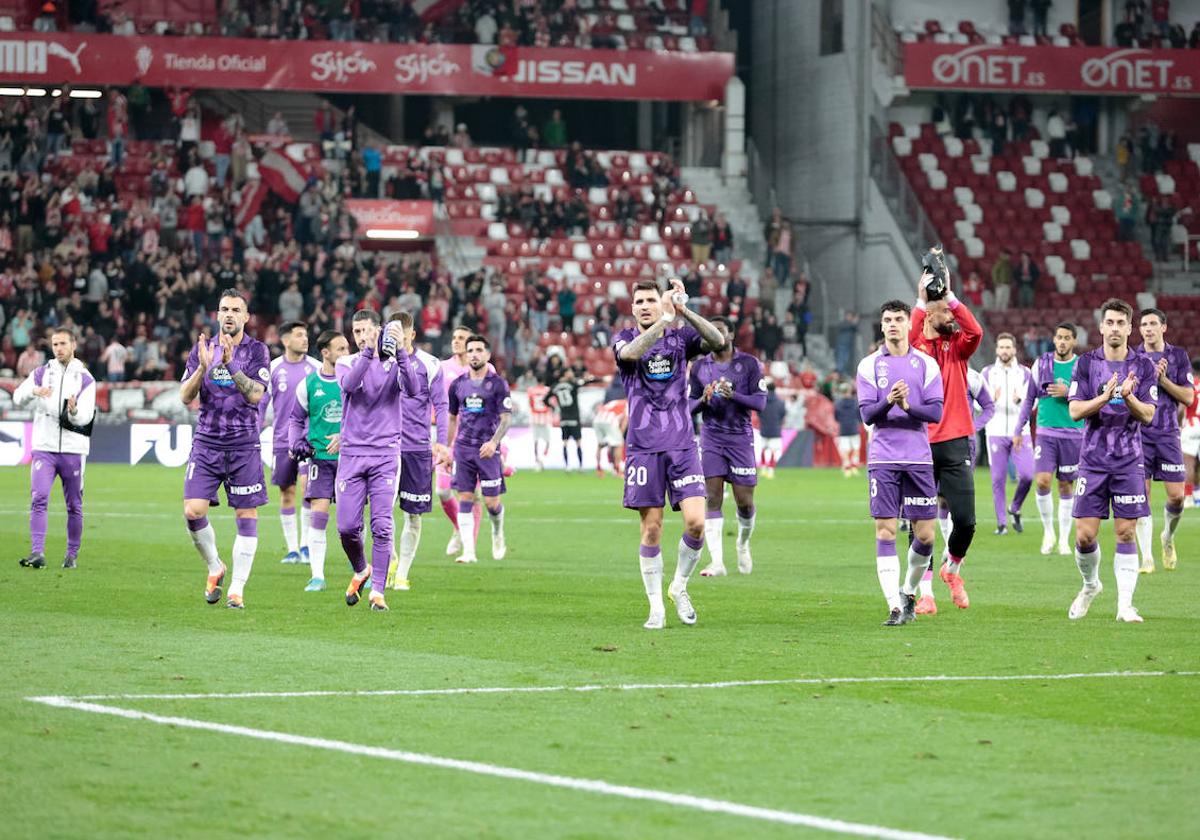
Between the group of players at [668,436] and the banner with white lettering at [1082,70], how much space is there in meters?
33.1

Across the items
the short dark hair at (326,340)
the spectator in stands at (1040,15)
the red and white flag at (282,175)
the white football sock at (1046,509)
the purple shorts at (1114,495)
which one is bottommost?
the white football sock at (1046,509)

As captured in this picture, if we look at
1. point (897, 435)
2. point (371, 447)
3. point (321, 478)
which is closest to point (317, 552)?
point (321, 478)

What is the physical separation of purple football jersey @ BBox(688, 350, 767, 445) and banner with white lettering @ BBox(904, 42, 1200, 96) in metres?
34.2

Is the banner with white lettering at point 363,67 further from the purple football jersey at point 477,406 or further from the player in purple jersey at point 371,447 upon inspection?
the player in purple jersey at point 371,447

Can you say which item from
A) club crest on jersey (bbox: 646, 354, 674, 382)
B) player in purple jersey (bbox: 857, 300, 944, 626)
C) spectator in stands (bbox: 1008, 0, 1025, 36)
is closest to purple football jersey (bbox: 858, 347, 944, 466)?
player in purple jersey (bbox: 857, 300, 944, 626)

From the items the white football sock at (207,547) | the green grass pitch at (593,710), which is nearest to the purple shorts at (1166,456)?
the green grass pitch at (593,710)

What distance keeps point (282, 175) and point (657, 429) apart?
35.1 metres

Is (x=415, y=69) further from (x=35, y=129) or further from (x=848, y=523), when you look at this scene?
(x=848, y=523)

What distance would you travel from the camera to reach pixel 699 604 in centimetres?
1541

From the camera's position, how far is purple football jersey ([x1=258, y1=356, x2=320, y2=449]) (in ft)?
63.2

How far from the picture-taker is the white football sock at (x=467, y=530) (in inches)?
769

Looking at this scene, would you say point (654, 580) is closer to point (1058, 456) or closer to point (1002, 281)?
point (1058, 456)

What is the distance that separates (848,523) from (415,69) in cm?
2683

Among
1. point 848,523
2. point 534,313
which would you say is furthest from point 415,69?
point 848,523
